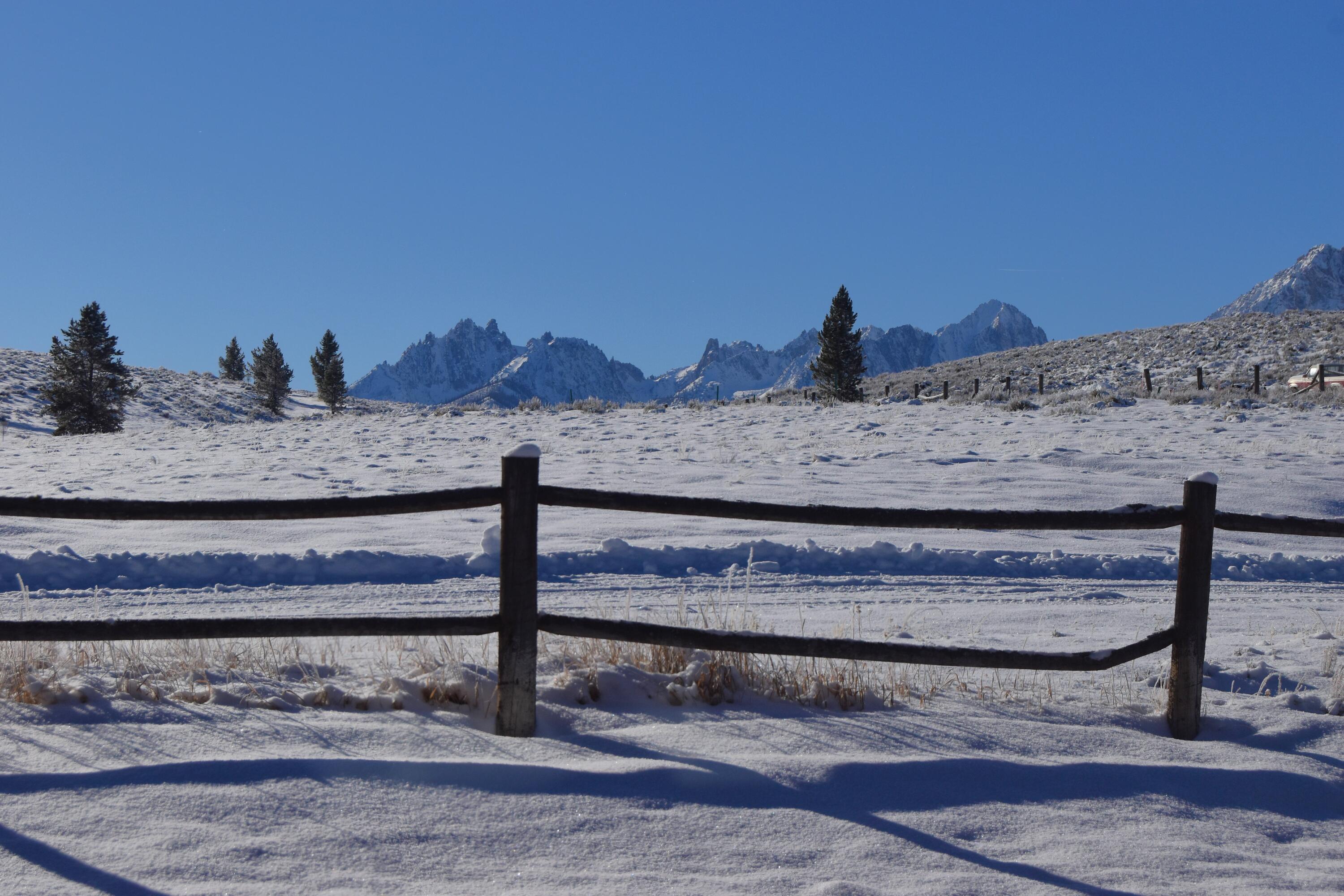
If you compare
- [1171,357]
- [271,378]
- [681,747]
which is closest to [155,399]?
[271,378]

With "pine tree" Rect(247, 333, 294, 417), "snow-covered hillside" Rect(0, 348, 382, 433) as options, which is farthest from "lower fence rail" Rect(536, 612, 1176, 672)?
"pine tree" Rect(247, 333, 294, 417)

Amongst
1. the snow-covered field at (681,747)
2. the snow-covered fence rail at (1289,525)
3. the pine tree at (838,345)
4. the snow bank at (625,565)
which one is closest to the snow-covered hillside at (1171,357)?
the pine tree at (838,345)

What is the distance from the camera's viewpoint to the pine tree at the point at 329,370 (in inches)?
2699

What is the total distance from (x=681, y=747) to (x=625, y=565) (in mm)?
4939

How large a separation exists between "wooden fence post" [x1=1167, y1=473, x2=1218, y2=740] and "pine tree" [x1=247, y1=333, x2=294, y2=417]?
A: 2503 inches

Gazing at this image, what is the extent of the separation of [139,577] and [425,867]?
6.57 metres

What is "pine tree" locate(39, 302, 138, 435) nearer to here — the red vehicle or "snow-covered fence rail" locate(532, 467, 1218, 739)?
"snow-covered fence rail" locate(532, 467, 1218, 739)

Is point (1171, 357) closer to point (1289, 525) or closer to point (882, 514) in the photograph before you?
point (1289, 525)

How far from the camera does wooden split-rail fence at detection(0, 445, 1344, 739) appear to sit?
12.5ft

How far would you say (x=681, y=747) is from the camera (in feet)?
12.8

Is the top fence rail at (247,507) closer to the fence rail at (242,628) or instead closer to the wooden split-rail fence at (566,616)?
the wooden split-rail fence at (566,616)

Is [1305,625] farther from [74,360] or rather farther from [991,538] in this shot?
[74,360]

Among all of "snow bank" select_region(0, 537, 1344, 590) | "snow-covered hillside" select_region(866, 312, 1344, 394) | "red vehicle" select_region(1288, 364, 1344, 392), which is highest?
"snow-covered hillside" select_region(866, 312, 1344, 394)

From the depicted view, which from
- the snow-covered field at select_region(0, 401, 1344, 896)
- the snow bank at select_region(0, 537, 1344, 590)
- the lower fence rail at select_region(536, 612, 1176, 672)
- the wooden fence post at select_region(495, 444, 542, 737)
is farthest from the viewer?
the snow bank at select_region(0, 537, 1344, 590)
